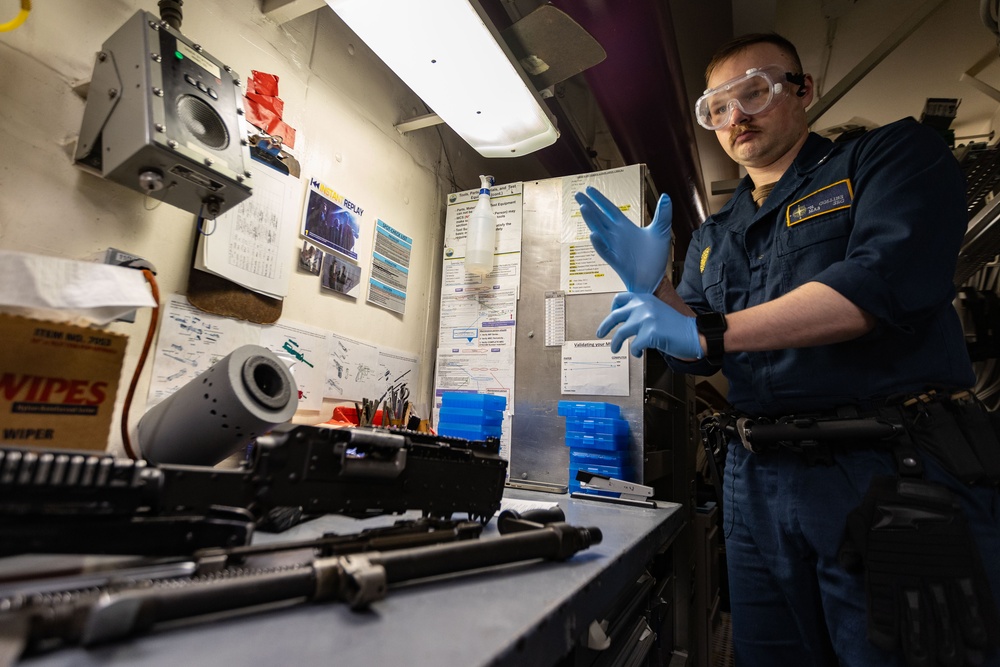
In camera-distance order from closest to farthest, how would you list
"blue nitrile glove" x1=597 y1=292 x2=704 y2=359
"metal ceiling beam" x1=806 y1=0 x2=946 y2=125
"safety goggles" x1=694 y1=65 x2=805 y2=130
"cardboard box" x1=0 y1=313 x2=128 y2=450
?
"cardboard box" x1=0 y1=313 x2=128 y2=450 < "blue nitrile glove" x1=597 y1=292 x2=704 y2=359 < "safety goggles" x1=694 y1=65 x2=805 y2=130 < "metal ceiling beam" x1=806 y1=0 x2=946 y2=125

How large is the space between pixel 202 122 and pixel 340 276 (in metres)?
0.64

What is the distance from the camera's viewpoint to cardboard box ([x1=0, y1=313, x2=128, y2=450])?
58 centimetres

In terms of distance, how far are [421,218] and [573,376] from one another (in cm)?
95

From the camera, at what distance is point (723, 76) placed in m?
1.32

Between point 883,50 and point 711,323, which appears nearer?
point 711,323

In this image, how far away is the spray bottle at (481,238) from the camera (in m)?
1.85

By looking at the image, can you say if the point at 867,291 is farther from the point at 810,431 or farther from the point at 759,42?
the point at 759,42

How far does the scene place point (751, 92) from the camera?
1.25m

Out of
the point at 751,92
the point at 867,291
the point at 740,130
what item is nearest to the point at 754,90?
the point at 751,92

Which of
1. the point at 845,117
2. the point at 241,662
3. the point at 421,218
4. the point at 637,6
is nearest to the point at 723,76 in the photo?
the point at 637,6

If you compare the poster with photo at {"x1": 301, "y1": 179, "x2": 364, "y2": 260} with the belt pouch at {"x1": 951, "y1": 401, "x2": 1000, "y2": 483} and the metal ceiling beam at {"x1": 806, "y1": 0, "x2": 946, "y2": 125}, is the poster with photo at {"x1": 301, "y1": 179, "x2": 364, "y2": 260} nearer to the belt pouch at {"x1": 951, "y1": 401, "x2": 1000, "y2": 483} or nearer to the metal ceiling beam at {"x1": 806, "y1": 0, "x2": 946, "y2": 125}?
the belt pouch at {"x1": 951, "y1": 401, "x2": 1000, "y2": 483}

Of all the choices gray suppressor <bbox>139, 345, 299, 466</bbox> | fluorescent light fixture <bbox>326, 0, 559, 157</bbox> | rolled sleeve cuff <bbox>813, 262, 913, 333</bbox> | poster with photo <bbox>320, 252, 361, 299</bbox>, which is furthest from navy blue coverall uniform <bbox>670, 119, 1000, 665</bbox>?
poster with photo <bbox>320, 252, 361, 299</bbox>

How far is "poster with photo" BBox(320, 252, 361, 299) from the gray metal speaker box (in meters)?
0.49

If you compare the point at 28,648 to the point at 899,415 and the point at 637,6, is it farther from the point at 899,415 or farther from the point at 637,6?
the point at 637,6
